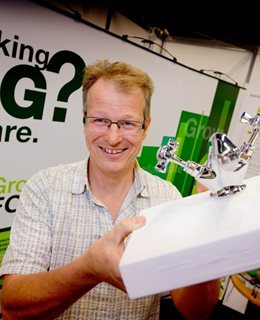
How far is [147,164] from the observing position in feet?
8.16

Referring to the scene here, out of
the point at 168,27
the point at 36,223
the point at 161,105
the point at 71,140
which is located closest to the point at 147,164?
the point at 161,105

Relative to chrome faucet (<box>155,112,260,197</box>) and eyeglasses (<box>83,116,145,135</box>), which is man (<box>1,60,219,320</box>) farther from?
chrome faucet (<box>155,112,260,197</box>)

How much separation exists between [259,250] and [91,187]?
0.73 m

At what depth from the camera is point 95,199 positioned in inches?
42.7

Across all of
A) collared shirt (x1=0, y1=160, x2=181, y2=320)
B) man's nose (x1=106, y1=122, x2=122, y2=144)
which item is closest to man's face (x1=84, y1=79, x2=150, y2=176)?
man's nose (x1=106, y1=122, x2=122, y2=144)

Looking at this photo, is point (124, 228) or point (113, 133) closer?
point (124, 228)

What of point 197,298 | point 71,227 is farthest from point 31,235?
point 197,298

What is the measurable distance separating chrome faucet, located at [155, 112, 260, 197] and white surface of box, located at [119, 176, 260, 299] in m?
0.05

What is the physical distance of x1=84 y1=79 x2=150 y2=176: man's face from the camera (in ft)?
3.40

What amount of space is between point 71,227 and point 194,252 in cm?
61

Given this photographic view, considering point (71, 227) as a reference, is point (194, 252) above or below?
above

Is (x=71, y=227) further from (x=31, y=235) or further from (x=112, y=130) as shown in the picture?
(x=112, y=130)

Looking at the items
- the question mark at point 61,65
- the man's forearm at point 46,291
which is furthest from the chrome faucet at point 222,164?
the question mark at point 61,65

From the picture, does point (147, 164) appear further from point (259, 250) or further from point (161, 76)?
point (259, 250)
